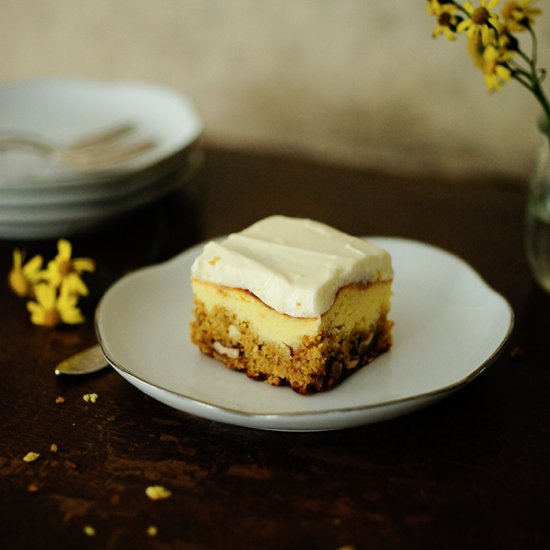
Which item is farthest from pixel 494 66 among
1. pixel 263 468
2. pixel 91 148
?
pixel 91 148

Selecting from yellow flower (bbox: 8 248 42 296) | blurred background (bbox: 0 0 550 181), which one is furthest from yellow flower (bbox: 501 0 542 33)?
yellow flower (bbox: 8 248 42 296)

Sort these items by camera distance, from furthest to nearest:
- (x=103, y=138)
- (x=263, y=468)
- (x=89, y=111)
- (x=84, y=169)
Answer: (x=89, y=111) → (x=103, y=138) → (x=84, y=169) → (x=263, y=468)

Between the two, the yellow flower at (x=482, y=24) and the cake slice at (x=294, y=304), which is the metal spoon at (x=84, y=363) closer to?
the cake slice at (x=294, y=304)

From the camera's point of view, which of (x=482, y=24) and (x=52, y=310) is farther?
(x=52, y=310)

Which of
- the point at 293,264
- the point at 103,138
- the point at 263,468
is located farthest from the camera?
the point at 103,138

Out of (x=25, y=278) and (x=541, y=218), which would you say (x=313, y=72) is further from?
(x=25, y=278)

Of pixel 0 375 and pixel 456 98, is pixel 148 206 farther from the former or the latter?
pixel 456 98
